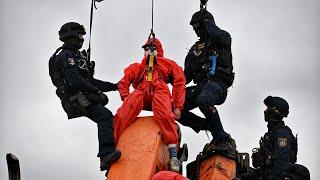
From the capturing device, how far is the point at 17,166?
886 centimetres

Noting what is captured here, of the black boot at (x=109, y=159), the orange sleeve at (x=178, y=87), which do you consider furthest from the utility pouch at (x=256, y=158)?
the black boot at (x=109, y=159)

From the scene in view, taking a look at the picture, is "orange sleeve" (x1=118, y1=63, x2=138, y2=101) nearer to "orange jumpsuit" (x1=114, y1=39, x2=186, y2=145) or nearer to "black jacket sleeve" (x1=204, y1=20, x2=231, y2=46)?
"orange jumpsuit" (x1=114, y1=39, x2=186, y2=145)

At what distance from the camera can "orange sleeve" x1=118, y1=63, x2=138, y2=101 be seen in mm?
13766

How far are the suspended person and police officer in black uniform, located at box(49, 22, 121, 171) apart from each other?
27cm

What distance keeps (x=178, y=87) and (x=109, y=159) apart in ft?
5.93

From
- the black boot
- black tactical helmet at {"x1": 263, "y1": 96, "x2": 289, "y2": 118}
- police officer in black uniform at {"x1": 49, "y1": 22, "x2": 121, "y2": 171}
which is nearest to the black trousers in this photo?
police officer in black uniform at {"x1": 49, "y1": 22, "x2": 121, "y2": 171}

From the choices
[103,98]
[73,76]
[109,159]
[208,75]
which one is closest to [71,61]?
[73,76]

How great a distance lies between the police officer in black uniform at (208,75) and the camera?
14.3 m

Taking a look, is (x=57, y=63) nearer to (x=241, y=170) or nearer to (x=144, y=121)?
(x=144, y=121)

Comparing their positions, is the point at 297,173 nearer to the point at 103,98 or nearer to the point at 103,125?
the point at 103,125

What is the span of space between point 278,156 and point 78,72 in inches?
141

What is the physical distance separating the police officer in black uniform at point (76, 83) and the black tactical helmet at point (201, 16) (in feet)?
6.95

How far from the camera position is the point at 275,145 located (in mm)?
14203

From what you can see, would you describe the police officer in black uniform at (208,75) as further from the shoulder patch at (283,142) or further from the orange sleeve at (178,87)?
the shoulder patch at (283,142)
